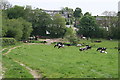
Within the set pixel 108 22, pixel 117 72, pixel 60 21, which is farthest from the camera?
pixel 108 22

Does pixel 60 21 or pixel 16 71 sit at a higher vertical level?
pixel 60 21

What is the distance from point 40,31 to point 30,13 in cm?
691

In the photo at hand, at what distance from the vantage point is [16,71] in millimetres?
18000

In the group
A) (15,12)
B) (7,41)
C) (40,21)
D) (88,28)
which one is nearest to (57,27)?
(40,21)

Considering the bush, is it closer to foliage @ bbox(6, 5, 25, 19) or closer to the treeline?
the treeline

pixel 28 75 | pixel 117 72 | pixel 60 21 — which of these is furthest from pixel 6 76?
pixel 60 21

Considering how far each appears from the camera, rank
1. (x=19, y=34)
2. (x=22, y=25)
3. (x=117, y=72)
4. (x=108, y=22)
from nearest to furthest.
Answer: (x=117, y=72) < (x=19, y=34) < (x=22, y=25) < (x=108, y=22)

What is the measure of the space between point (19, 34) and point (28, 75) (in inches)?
1390

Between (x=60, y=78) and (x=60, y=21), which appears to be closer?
(x=60, y=78)

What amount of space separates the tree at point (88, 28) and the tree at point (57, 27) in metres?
7.44

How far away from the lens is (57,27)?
71688mm

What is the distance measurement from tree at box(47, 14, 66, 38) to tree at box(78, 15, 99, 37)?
744 cm

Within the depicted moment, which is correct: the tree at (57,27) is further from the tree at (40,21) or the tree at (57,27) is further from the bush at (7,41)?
the bush at (7,41)

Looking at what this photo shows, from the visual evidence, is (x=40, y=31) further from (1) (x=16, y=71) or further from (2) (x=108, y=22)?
(1) (x=16, y=71)
